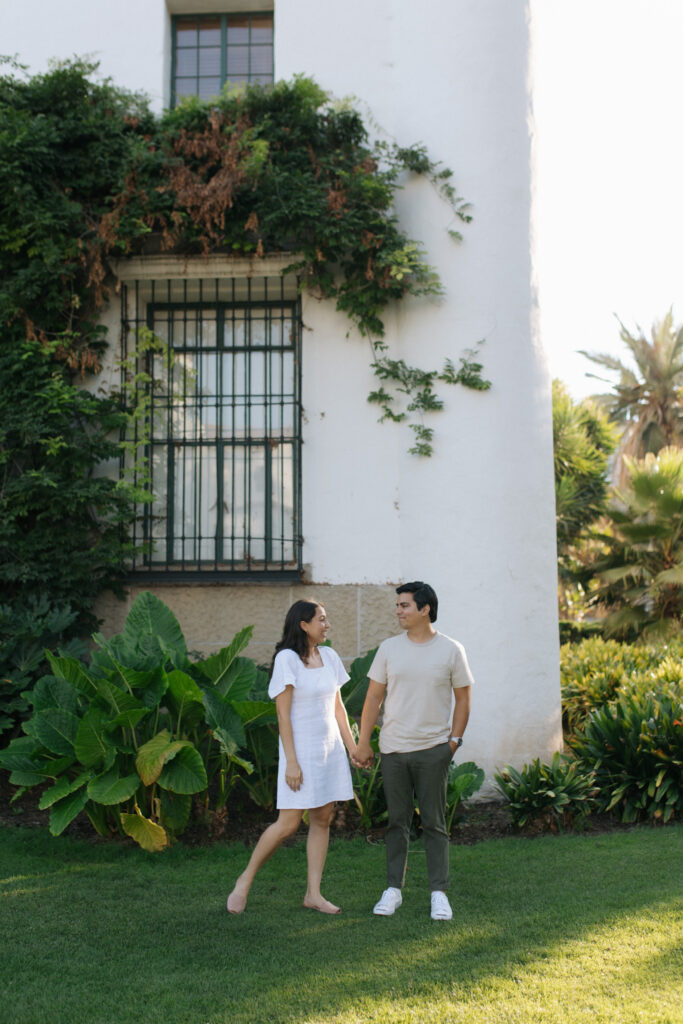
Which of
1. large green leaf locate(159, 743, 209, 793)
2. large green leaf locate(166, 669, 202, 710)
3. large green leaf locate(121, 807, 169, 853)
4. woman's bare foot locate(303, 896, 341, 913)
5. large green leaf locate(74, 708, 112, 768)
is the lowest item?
woman's bare foot locate(303, 896, 341, 913)

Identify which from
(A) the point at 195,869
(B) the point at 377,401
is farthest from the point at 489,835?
(B) the point at 377,401

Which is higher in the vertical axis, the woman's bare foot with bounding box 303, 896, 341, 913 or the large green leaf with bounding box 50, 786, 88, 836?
the large green leaf with bounding box 50, 786, 88, 836

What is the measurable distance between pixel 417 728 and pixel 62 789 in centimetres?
230

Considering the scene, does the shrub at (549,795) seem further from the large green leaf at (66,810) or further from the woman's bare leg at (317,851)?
the large green leaf at (66,810)

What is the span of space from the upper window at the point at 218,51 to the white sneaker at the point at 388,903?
7183 millimetres

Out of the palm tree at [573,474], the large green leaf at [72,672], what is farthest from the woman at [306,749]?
the palm tree at [573,474]

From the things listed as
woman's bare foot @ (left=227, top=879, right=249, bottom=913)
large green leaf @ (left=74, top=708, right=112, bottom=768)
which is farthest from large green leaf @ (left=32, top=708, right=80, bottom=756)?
woman's bare foot @ (left=227, top=879, right=249, bottom=913)

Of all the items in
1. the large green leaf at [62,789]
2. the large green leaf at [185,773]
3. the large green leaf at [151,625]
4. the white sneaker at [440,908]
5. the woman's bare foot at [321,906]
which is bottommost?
the woman's bare foot at [321,906]

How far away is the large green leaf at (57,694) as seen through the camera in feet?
19.1

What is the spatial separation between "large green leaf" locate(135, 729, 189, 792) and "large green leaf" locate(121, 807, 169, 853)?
258 mm

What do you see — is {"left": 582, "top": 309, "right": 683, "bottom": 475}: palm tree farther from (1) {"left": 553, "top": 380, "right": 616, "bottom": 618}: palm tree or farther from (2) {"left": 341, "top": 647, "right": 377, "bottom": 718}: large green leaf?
(2) {"left": 341, "top": 647, "right": 377, "bottom": 718}: large green leaf

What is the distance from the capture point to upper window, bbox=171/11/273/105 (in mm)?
8477

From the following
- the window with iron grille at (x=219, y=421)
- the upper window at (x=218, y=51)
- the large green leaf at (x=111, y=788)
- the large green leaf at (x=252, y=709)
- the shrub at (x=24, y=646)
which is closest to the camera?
the large green leaf at (x=111, y=788)

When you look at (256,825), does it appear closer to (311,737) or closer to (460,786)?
(460,786)
